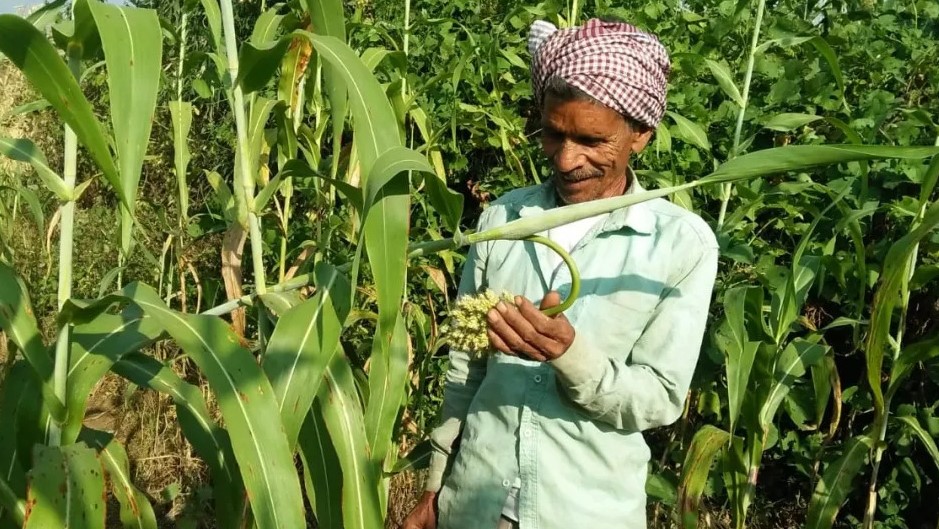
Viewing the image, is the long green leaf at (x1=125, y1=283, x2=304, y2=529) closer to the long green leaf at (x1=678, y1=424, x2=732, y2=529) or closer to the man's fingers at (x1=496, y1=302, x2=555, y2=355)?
the man's fingers at (x1=496, y1=302, x2=555, y2=355)

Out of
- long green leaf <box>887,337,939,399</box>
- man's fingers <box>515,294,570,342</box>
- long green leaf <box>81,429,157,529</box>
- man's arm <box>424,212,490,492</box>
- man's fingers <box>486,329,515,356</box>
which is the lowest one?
long green leaf <box>887,337,939,399</box>

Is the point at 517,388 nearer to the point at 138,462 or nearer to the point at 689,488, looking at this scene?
the point at 689,488

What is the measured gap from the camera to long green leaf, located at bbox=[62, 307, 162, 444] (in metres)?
1.25

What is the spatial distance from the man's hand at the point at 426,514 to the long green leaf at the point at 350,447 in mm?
466

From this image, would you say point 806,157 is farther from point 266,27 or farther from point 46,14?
point 266,27

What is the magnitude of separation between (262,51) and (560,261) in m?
0.68

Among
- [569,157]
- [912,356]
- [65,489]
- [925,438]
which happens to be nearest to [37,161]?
[65,489]

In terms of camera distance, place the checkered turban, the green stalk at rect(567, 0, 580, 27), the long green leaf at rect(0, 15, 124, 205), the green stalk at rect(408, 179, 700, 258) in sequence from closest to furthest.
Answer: the long green leaf at rect(0, 15, 124, 205) → the green stalk at rect(408, 179, 700, 258) → the checkered turban → the green stalk at rect(567, 0, 580, 27)

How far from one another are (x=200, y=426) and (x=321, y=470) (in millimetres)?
218

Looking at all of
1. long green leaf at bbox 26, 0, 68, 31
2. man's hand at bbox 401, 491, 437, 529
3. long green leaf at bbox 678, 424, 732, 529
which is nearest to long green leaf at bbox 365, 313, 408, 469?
man's hand at bbox 401, 491, 437, 529

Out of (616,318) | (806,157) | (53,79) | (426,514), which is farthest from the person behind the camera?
(426,514)

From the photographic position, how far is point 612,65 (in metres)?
1.55

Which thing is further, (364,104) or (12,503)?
(12,503)

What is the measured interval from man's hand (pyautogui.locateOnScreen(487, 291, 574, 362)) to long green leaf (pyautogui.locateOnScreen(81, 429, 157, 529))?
1.98 feet
